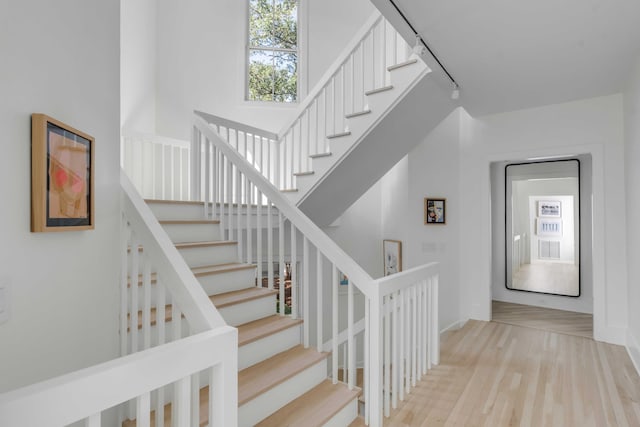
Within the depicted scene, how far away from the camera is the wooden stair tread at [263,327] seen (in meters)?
2.12

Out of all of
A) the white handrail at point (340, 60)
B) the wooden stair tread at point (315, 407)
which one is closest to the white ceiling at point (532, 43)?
the white handrail at point (340, 60)

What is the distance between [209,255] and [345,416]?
1.47 m

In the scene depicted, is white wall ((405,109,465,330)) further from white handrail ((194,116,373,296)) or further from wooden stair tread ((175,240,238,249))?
wooden stair tread ((175,240,238,249))

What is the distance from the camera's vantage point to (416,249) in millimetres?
4426

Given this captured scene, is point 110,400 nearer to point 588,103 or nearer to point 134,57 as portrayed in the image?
point 134,57

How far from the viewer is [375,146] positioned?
3.55 m

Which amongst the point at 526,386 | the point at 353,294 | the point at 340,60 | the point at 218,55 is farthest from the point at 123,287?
the point at 218,55

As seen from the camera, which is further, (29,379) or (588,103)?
(588,103)

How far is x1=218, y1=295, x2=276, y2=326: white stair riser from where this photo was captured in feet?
7.47

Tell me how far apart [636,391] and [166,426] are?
3137mm

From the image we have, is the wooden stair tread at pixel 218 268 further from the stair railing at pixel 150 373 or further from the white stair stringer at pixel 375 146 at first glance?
the white stair stringer at pixel 375 146

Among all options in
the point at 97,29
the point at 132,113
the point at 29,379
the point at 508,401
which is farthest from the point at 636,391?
the point at 132,113

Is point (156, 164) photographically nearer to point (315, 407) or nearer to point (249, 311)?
point (249, 311)

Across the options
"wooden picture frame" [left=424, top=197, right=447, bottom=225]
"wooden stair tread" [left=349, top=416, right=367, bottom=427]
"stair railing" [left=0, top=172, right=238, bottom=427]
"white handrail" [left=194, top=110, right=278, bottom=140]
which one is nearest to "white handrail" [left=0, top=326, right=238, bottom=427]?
"stair railing" [left=0, top=172, right=238, bottom=427]
